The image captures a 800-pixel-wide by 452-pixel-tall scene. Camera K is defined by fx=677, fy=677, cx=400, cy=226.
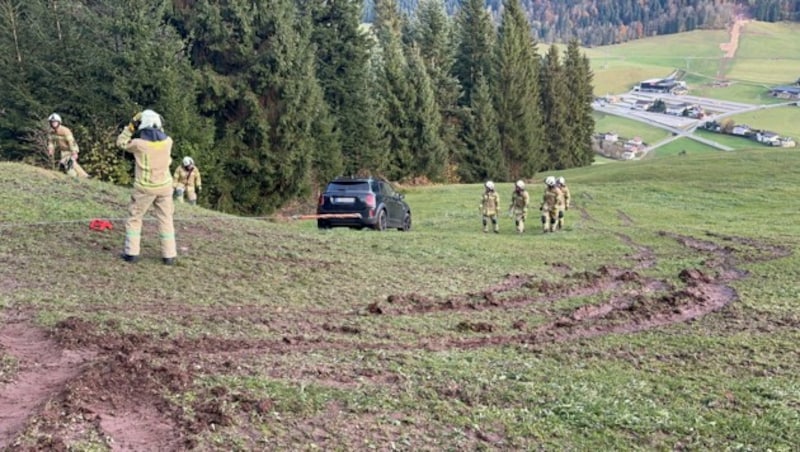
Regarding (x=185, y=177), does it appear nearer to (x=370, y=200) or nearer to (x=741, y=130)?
(x=370, y=200)

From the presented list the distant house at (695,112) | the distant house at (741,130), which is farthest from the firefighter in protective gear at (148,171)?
the distant house at (695,112)

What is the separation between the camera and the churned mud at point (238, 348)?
4.94 meters

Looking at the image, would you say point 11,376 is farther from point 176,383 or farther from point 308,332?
point 308,332

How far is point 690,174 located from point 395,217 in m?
25.9

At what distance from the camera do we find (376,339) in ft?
26.3

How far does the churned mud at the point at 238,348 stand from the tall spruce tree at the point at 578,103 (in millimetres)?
61701

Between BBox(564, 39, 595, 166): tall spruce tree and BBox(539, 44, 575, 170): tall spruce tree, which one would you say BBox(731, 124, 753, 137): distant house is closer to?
BBox(564, 39, 595, 166): tall spruce tree

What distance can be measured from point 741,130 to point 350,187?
332ft

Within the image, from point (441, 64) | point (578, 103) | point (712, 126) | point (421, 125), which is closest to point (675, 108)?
point (712, 126)

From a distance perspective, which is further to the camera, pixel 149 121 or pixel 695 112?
pixel 695 112

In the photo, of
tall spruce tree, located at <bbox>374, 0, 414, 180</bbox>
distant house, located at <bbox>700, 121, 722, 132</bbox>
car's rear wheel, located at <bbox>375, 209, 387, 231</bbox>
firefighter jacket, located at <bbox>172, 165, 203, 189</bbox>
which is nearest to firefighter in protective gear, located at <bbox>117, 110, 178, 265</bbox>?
car's rear wheel, located at <bbox>375, 209, 387, 231</bbox>

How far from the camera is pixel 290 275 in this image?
445 inches

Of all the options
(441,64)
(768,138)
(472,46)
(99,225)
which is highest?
(472,46)

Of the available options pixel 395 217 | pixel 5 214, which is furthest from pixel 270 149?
pixel 5 214
